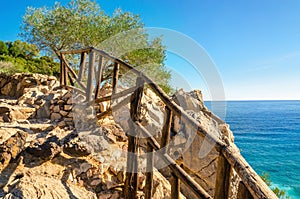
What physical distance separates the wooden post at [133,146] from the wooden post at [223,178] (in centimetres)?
154

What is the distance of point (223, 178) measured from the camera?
215 centimetres

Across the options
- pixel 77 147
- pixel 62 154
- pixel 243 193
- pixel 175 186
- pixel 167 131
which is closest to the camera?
pixel 243 193

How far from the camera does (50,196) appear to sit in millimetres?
2818

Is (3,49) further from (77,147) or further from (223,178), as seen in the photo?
(223,178)

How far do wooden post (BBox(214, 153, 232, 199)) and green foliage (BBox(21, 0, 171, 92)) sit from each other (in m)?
10.5

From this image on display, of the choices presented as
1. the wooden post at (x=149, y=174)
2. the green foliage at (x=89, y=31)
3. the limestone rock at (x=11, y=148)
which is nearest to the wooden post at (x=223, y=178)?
the wooden post at (x=149, y=174)

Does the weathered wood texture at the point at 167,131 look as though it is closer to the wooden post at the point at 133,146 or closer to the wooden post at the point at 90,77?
the wooden post at the point at 133,146

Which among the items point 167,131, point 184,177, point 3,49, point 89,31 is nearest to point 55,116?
point 167,131

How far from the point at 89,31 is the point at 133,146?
11.2 metres

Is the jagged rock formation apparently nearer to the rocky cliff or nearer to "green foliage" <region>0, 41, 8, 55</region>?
the rocky cliff

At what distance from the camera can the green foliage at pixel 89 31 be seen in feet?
41.9

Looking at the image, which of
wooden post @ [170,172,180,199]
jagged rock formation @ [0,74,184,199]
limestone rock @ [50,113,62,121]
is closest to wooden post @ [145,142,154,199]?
jagged rock formation @ [0,74,184,199]

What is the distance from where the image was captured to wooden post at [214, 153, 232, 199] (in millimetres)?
2129

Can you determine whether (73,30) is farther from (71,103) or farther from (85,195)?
(85,195)
